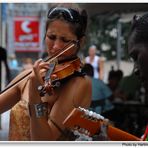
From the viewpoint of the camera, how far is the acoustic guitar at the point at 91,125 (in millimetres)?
1517

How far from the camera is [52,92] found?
1.81 metres

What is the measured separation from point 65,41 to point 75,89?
186 mm

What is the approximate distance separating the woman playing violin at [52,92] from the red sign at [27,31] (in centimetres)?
1148

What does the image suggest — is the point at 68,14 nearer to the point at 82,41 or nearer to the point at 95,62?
the point at 82,41

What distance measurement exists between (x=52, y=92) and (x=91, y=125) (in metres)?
0.32

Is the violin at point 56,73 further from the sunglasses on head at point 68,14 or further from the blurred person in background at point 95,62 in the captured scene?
the blurred person in background at point 95,62

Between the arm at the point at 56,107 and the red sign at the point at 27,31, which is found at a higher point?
the arm at the point at 56,107

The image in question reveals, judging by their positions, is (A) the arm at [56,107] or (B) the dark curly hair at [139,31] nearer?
(B) the dark curly hair at [139,31]

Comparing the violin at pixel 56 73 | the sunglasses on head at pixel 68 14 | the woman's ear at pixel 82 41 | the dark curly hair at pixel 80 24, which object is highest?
the sunglasses on head at pixel 68 14

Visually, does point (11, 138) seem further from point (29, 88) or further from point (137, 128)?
point (137, 128)

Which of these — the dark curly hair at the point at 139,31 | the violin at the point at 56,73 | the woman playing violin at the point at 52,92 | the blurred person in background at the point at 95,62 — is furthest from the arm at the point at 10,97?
the blurred person in background at the point at 95,62

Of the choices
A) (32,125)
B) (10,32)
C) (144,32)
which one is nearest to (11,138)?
(32,125)

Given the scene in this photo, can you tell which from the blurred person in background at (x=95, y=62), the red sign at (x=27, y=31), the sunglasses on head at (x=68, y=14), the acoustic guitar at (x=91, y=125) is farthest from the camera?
the red sign at (x=27, y=31)

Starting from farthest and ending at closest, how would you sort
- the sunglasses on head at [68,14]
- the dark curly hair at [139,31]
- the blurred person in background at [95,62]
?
the blurred person in background at [95,62] < the sunglasses on head at [68,14] < the dark curly hair at [139,31]
